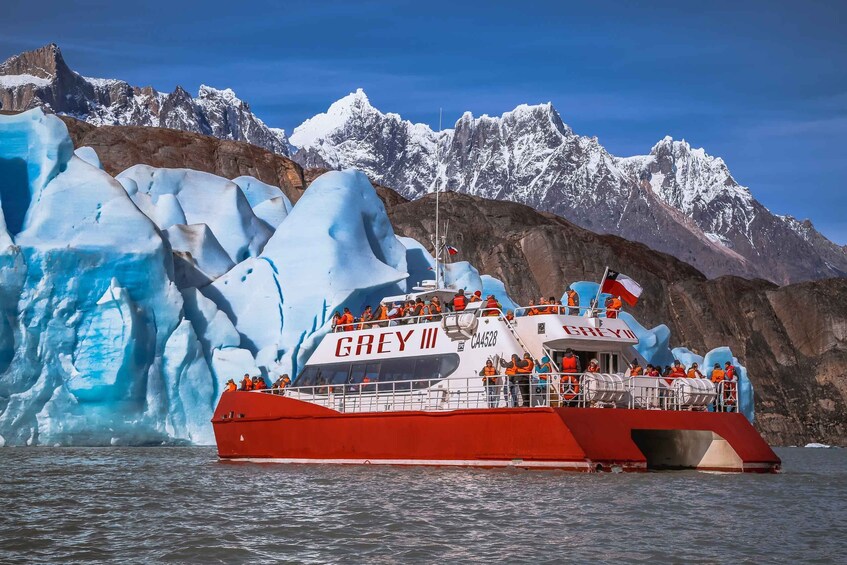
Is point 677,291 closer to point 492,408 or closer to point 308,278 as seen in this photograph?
point 308,278

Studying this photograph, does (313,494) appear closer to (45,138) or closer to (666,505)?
(666,505)

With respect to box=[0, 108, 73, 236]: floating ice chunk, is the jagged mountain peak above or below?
above

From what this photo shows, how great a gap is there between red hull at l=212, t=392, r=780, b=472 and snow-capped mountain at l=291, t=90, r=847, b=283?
14029 centimetres

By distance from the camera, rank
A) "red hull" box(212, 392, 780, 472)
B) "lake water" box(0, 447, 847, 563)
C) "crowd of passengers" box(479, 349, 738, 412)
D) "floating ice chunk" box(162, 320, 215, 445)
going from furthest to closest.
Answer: "floating ice chunk" box(162, 320, 215, 445), "crowd of passengers" box(479, 349, 738, 412), "red hull" box(212, 392, 780, 472), "lake water" box(0, 447, 847, 563)

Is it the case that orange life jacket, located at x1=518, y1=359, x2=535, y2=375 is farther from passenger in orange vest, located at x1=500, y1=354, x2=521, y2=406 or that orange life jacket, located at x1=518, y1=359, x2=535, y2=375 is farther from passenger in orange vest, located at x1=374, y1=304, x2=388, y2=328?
passenger in orange vest, located at x1=374, y1=304, x2=388, y2=328

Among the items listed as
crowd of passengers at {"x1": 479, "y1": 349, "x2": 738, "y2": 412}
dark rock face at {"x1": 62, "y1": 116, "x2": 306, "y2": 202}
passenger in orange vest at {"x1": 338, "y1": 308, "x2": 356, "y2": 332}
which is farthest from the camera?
dark rock face at {"x1": 62, "y1": 116, "x2": 306, "y2": 202}

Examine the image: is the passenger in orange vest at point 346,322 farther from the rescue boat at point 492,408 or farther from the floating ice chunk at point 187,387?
the floating ice chunk at point 187,387

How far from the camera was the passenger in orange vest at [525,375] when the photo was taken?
2136 centimetres

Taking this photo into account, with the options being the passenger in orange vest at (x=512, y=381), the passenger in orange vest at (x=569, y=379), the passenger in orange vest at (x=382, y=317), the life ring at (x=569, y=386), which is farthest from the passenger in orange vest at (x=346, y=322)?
the life ring at (x=569, y=386)

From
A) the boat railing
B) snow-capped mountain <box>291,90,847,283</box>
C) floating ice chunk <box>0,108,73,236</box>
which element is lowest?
the boat railing

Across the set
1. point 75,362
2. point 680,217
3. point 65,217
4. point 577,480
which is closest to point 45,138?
point 65,217

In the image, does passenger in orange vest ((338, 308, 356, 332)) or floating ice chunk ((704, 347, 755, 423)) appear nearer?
passenger in orange vest ((338, 308, 356, 332))

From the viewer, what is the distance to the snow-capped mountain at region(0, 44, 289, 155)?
139125 millimetres

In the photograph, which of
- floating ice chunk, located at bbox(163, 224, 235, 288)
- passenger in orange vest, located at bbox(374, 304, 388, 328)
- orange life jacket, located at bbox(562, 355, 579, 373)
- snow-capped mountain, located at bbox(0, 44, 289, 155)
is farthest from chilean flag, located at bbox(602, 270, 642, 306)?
snow-capped mountain, located at bbox(0, 44, 289, 155)
